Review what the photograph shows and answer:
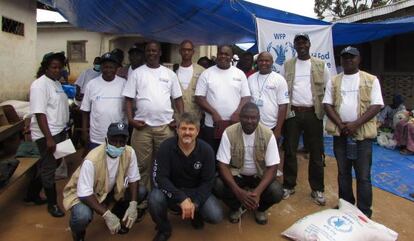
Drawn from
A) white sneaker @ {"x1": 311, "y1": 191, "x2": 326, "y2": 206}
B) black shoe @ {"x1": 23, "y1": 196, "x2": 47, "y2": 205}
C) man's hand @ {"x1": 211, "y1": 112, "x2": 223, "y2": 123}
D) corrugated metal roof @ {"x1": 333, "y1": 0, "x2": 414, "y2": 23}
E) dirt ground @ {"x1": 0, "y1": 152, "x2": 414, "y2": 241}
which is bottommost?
dirt ground @ {"x1": 0, "y1": 152, "x2": 414, "y2": 241}

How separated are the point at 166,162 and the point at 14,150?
104 inches

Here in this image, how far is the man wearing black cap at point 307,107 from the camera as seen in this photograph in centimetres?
409

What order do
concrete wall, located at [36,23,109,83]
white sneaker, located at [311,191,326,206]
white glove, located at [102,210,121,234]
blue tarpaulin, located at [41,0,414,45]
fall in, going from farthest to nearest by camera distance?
concrete wall, located at [36,23,109,83], blue tarpaulin, located at [41,0,414,45], white sneaker, located at [311,191,326,206], white glove, located at [102,210,121,234]

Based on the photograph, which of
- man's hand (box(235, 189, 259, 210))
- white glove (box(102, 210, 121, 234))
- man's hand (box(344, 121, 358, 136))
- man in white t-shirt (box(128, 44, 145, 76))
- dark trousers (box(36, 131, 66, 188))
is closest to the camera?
white glove (box(102, 210, 121, 234))

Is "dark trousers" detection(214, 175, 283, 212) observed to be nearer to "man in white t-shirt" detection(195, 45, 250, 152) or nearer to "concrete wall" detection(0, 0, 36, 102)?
"man in white t-shirt" detection(195, 45, 250, 152)

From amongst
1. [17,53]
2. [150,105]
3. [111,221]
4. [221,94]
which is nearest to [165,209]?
[111,221]

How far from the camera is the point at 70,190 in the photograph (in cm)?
310

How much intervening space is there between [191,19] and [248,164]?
3471 mm

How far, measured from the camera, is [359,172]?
352cm

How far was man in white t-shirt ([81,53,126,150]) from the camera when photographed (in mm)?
3703

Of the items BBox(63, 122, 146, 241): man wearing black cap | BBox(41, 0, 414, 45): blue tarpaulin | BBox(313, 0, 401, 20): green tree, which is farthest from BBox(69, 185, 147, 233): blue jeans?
BBox(313, 0, 401, 20): green tree

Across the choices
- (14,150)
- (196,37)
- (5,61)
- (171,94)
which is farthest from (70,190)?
(196,37)

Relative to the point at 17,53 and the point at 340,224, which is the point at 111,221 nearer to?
the point at 340,224

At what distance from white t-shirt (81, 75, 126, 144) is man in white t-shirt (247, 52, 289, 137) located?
1536 millimetres
